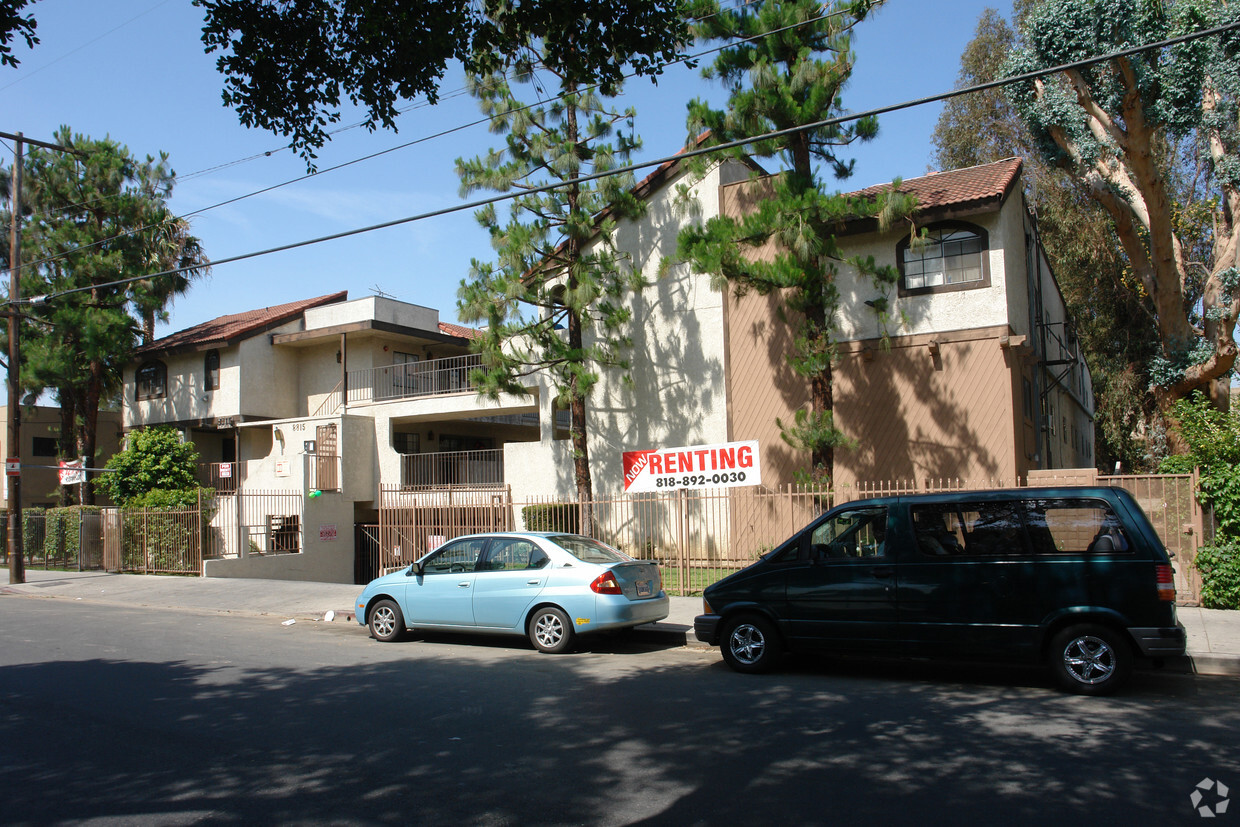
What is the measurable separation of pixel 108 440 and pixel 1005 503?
38084 mm

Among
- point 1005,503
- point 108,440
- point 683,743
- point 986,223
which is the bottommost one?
point 683,743

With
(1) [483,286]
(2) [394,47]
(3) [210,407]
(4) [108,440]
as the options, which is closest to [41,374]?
(3) [210,407]

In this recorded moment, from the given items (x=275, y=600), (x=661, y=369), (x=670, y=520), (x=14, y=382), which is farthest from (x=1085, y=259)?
(x=14, y=382)

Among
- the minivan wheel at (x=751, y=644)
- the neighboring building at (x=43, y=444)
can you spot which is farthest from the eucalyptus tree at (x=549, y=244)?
the neighboring building at (x=43, y=444)

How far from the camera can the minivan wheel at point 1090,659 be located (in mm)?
7855

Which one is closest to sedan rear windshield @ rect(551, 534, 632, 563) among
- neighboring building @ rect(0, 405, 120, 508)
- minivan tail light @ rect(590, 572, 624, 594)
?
minivan tail light @ rect(590, 572, 624, 594)

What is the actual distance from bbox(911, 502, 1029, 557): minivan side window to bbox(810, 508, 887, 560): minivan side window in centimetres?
36

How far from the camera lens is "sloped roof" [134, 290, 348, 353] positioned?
1136 inches

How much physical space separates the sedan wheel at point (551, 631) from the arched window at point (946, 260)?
1111 cm

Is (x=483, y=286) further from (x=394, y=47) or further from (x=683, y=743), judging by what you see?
(x=683, y=743)

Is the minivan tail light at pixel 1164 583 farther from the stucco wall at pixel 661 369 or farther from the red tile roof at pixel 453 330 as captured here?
the red tile roof at pixel 453 330

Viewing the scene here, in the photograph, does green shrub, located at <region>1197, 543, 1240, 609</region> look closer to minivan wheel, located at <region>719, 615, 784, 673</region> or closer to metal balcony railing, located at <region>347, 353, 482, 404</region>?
minivan wheel, located at <region>719, 615, 784, 673</region>

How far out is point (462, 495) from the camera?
2306cm
